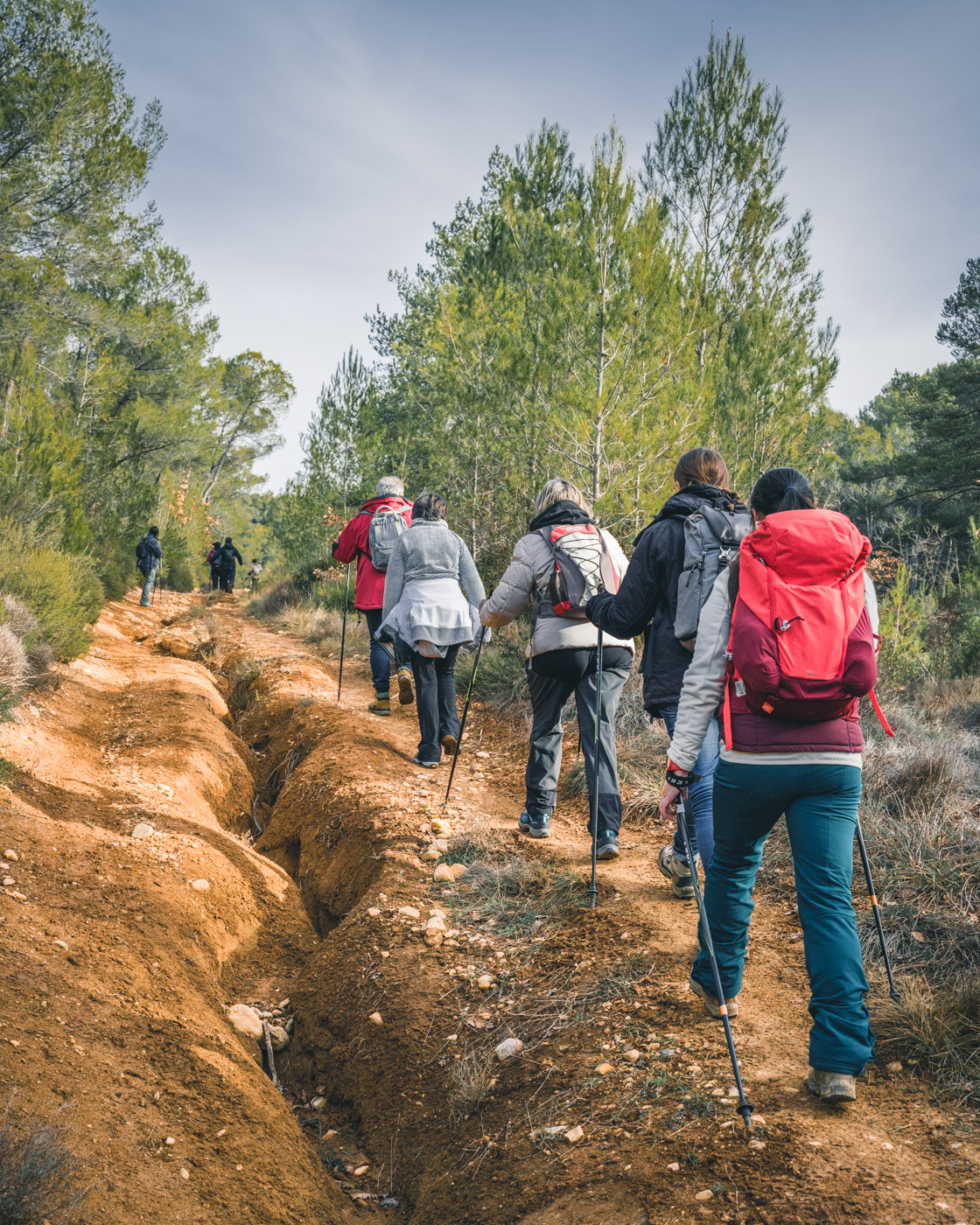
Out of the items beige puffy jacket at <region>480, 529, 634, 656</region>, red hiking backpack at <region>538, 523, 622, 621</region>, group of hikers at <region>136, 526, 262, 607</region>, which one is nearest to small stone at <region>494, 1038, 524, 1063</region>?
beige puffy jacket at <region>480, 529, 634, 656</region>

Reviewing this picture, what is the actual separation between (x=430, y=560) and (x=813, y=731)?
14.6 ft

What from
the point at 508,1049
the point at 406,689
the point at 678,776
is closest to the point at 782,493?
the point at 678,776

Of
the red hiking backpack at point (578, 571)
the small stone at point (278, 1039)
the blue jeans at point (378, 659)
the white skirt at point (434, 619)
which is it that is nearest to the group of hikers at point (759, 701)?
the red hiking backpack at point (578, 571)

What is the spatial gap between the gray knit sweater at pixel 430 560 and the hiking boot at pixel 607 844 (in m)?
2.54

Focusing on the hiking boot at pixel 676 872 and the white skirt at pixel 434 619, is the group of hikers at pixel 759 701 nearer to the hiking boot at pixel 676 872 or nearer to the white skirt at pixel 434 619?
the hiking boot at pixel 676 872

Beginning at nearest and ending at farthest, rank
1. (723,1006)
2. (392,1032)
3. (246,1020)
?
(723,1006)
(392,1032)
(246,1020)

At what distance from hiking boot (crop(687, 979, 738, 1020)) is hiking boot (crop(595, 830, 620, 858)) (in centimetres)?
134

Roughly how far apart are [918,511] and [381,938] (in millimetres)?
21622

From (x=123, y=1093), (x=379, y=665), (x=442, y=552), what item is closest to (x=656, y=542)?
(x=123, y=1093)

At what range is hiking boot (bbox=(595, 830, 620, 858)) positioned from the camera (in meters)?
4.40

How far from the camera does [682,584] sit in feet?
11.0

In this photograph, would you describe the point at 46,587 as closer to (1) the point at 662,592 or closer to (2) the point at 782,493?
(1) the point at 662,592

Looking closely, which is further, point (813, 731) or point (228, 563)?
point (228, 563)

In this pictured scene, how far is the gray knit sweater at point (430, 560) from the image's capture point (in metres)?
6.59
